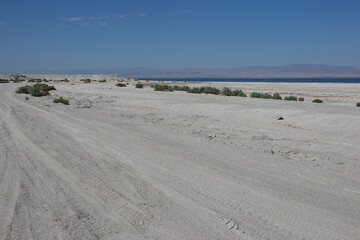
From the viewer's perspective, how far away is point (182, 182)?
661cm

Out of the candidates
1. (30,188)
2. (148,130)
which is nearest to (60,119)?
(148,130)

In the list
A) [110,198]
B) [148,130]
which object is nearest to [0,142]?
[148,130]

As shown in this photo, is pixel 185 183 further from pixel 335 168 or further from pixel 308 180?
pixel 335 168

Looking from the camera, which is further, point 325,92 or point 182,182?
point 325,92

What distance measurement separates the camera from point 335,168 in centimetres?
750

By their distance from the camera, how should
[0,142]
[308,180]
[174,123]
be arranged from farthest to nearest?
[174,123], [0,142], [308,180]

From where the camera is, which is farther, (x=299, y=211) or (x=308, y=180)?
(x=308, y=180)

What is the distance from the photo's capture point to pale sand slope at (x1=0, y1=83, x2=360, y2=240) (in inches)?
189

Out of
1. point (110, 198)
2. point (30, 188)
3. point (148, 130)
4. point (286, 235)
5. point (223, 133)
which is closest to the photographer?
point (286, 235)

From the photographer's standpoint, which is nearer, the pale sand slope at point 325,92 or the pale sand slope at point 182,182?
the pale sand slope at point 182,182

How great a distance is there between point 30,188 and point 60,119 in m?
8.91

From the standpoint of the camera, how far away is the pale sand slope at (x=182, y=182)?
4797 millimetres

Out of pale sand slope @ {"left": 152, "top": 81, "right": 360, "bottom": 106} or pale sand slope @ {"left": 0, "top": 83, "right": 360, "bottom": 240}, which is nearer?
pale sand slope @ {"left": 0, "top": 83, "right": 360, "bottom": 240}

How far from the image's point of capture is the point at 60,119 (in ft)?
48.5
